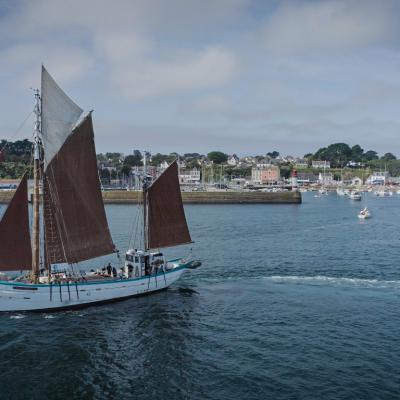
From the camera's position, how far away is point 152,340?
32.1 meters

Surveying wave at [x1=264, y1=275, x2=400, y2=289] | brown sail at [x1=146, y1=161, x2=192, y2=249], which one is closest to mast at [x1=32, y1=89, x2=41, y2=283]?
brown sail at [x1=146, y1=161, x2=192, y2=249]

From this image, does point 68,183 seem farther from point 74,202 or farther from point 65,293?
point 65,293

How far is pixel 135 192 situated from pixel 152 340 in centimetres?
12806

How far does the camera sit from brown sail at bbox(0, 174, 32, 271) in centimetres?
3691

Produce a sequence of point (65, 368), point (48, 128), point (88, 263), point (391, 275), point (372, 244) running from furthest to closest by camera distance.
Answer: point (372, 244) < point (88, 263) < point (391, 275) < point (48, 128) < point (65, 368)

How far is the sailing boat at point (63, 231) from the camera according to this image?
1463 inches

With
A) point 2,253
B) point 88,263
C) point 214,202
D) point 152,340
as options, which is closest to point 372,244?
point 88,263

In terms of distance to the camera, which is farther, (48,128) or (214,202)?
(214,202)

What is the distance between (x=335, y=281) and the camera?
154 ft

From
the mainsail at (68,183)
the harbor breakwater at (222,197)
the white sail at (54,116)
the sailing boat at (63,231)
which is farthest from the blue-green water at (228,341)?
the harbor breakwater at (222,197)

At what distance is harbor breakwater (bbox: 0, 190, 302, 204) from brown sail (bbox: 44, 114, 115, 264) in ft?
369

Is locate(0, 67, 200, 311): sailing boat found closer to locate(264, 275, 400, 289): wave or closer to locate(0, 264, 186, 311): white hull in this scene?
locate(0, 264, 186, 311): white hull

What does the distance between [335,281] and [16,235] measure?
29886 mm

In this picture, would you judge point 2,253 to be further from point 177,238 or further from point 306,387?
point 306,387
